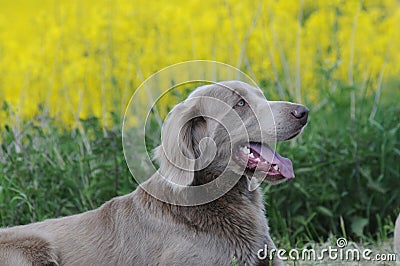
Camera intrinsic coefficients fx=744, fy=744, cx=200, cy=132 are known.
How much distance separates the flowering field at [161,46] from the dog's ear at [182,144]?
2.89 m

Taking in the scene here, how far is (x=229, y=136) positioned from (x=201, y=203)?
365 millimetres

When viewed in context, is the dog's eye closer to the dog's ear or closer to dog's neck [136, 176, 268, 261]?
the dog's ear

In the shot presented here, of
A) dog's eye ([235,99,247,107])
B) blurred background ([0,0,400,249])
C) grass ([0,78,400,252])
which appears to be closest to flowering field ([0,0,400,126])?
blurred background ([0,0,400,249])

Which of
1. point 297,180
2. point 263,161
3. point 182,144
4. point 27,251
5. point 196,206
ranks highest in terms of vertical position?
point 182,144

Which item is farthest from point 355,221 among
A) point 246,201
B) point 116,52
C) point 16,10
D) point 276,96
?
point 16,10

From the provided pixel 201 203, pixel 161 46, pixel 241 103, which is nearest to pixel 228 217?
pixel 201 203

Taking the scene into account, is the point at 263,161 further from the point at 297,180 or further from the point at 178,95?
the point at 297,180

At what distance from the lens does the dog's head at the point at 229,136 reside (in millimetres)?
3695

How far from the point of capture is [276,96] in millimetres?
6355

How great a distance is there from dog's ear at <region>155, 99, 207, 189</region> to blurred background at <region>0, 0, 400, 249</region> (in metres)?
1.39

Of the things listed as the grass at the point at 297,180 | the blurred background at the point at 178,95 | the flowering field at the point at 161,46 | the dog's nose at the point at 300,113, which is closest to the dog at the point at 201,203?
the dog's nose at the point at 300,113

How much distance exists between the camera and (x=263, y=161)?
12.2ft

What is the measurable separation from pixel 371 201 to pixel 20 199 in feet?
8.45

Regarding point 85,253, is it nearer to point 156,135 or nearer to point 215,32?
point 156,135
